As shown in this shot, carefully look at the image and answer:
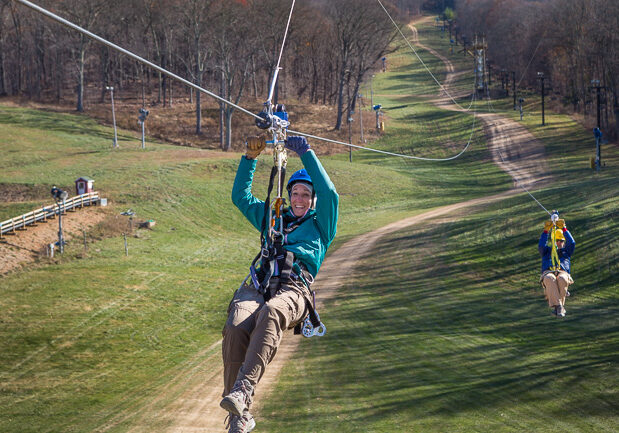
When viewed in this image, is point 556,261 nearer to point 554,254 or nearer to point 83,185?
point 554,254

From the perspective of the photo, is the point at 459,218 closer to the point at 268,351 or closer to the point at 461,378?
the point at 461,378

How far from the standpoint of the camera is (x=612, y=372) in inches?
591

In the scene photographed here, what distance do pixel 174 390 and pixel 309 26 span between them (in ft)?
239

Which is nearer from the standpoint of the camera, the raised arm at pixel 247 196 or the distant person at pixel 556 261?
the raised arm at pixel 247 196

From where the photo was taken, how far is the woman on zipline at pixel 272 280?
7105 mm

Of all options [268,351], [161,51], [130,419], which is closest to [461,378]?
[130,419]

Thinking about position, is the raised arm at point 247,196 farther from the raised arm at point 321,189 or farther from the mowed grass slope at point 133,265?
the mowed grass slope at point 133,265

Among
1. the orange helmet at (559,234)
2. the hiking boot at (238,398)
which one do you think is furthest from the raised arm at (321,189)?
the orange helmet at (559,234)

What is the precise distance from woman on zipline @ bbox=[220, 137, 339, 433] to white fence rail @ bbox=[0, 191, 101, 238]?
24.8 m

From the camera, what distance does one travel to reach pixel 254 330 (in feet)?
24.0

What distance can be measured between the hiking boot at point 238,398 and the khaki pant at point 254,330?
84mm

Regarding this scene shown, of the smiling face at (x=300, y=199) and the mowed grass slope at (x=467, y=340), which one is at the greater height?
the smiling face at (x=300, y=199)

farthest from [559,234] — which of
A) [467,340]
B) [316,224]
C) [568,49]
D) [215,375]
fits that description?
[568,49]

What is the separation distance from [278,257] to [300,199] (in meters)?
0.89
